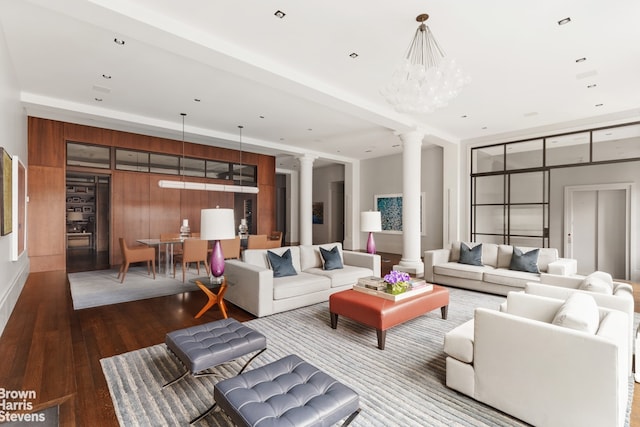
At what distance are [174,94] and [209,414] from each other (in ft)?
15.4

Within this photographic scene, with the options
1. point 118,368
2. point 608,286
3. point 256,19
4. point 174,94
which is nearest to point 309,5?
point 256,19

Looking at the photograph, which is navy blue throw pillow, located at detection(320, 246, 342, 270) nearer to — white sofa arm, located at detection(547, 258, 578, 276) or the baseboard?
white sofa arm, located at detection(547, 258, 578, 276)

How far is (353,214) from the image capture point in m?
11.0

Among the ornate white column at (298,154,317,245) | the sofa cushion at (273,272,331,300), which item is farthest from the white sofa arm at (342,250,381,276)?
the ornate white column at (298,154,317,245)

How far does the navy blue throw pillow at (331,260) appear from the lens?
4.95 meters

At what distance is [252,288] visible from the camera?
390cm

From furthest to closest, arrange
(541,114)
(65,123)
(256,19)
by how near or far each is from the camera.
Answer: (65,123) → (541,114) → (256,19)

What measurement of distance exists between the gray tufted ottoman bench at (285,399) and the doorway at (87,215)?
9.65 m

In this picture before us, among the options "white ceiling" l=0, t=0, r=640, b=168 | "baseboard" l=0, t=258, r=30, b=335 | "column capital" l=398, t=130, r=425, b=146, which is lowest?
"baseboard" l=0, t=258, r=30, b=335

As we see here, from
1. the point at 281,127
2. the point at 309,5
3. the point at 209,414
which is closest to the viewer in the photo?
the point at 209,414

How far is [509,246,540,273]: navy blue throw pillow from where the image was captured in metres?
4.87

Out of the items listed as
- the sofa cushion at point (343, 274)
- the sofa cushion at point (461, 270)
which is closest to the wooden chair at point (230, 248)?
the sofa cushion at point (343, 274)

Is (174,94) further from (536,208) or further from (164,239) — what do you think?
(536,208)

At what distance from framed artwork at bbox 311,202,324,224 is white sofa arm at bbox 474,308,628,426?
1032cm
